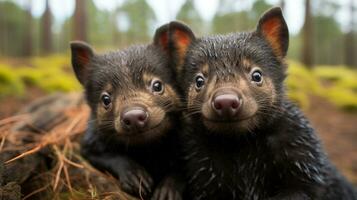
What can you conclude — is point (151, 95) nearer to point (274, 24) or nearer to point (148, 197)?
point (148, 197)

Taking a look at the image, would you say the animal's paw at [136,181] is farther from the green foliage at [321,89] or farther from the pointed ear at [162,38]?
the green foliage at [321,89]

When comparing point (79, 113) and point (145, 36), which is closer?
point (79, 113)

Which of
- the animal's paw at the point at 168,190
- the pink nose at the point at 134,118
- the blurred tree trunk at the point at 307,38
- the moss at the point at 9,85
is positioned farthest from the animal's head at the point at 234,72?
the blurred tree trunk at the point at 307,38

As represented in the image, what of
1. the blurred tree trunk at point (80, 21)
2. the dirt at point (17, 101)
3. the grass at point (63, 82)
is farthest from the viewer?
the blurred tree trunk at point (80, 21)

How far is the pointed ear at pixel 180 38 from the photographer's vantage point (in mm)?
4148

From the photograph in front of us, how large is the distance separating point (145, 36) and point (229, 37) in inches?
1934

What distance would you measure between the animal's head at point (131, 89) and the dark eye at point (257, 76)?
87cm

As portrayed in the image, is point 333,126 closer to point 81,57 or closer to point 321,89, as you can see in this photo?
point 321,89

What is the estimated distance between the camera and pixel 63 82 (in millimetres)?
13852

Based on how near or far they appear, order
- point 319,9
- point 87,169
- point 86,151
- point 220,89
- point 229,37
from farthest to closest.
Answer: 1. point 319,9
2. point 86,151
3. point 87,169
4. point 229,37
5. point 220,89

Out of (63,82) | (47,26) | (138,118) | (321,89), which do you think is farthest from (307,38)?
(138,118)

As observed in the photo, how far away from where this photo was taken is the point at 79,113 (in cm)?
688

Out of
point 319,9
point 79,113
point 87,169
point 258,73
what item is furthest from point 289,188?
point 319,9

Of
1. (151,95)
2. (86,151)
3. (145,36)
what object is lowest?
(86,151)
